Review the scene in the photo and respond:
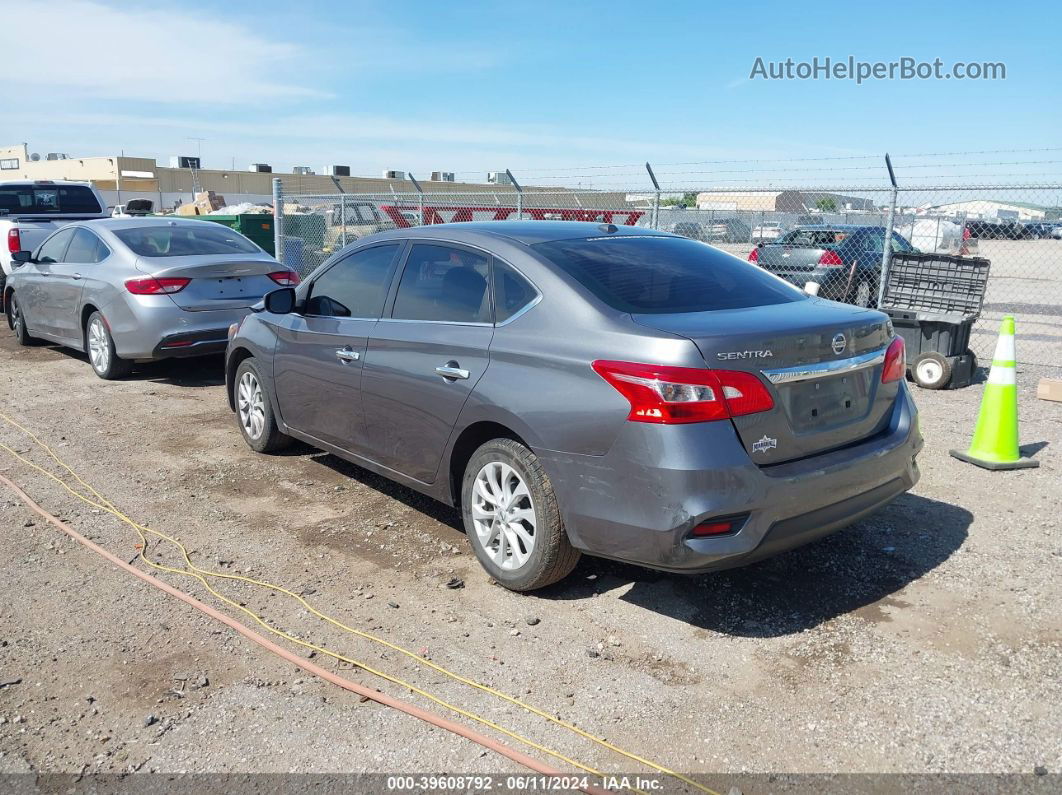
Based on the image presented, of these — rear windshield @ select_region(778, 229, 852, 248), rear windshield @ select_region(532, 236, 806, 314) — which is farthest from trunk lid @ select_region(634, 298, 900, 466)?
rear windshield @ select_region(778, 229, 852, 248)

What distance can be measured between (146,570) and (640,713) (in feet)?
8.30

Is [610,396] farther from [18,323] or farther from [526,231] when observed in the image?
[18,323]

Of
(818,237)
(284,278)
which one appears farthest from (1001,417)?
(818,237)

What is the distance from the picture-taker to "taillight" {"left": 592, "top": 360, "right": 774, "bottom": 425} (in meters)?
3.25

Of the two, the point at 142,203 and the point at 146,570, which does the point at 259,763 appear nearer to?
the point at 146,570

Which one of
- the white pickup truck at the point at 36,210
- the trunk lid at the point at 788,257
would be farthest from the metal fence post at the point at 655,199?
the white pickup truck at the point at 36,210

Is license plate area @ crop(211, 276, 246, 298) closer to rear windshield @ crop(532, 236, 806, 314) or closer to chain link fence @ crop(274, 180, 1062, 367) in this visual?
chain link fence @ crop(274, 180, 1062, 367)

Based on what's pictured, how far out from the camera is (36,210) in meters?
13.4

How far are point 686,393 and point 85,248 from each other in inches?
305

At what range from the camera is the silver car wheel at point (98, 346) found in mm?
8461

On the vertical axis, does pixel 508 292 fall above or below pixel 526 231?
below

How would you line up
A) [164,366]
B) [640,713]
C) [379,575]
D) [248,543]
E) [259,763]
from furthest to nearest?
[164,366] → [248,543] → [379,575] → [640,713] → [259,763]

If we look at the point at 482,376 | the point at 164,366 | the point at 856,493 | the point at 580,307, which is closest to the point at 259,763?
the point at 482,376

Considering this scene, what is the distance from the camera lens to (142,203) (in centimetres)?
3297
